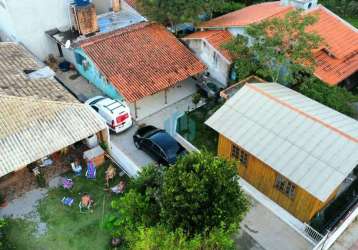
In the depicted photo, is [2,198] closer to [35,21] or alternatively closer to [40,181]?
[40,181]

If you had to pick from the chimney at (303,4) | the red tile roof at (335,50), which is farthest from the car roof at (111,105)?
the chimney at (303,4)

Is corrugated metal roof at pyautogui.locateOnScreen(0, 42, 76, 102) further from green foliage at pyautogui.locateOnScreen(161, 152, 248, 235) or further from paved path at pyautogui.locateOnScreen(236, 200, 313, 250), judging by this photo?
paved path at pyautogui.locateOnScreen(236, 200, 313, 250)

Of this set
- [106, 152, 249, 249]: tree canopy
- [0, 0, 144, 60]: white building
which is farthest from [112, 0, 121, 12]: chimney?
[106, 152, 249, 249]: tree canopy

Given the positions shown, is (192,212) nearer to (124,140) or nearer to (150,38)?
(124,140)

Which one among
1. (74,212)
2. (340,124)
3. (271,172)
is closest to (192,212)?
(271,172)

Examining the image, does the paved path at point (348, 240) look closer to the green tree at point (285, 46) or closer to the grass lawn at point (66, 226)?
the green tree at point (285, 46)
